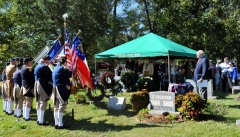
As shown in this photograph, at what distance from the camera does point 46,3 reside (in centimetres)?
2458

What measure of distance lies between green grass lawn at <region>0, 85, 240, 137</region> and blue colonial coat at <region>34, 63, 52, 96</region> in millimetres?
1088

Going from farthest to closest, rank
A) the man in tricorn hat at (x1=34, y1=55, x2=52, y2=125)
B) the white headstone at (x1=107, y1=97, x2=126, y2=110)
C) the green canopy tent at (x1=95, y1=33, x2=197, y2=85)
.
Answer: the green canopy tent at (x1=95, y1=33, x2=197, y2=85), the white headstone at (x1=107, y1=97, x2=126, y2=110), the man in tricorn hat at (x1=34, y1=55, x2=52, y2=125)

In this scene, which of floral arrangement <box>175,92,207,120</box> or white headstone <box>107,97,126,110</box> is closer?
floral arrangement <box>175,92,207,120</box>

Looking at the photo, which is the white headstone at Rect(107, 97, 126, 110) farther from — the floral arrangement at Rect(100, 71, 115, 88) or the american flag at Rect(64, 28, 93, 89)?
the floral arrangement at Rect(100, 71, 115, 88)

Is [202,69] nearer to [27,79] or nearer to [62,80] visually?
[62,80]

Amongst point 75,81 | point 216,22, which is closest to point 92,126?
point 75,81

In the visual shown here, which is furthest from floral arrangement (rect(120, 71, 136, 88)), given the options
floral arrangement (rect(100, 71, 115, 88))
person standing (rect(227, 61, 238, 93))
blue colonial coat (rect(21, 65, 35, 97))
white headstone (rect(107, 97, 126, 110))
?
blue colonial coat (rect(21, 65, 35, 97))

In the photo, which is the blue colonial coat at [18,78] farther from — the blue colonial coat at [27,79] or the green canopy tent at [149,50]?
the green canopy tent at [149,50]

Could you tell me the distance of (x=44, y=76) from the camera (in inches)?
322

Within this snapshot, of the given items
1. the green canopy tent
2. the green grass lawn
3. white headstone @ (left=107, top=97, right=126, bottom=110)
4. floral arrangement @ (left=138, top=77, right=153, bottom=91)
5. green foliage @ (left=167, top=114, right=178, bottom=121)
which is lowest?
the green grass lawn

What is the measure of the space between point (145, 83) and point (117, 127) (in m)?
6.70

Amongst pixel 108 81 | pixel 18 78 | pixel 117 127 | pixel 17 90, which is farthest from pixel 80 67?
pixel 117 127

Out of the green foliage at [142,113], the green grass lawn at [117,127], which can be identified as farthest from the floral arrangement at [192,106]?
the green foliage at [142,113]

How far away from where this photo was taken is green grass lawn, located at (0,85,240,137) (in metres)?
6.75
